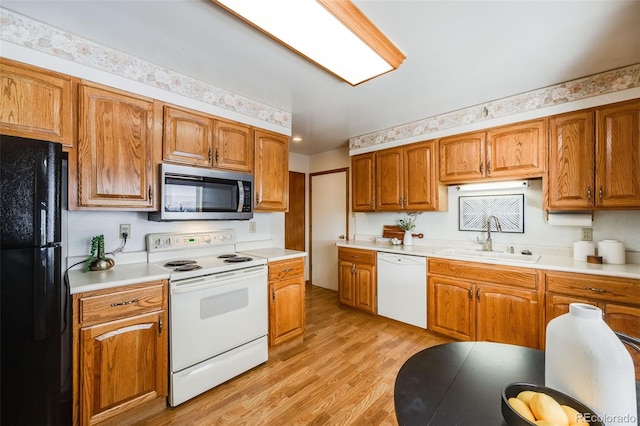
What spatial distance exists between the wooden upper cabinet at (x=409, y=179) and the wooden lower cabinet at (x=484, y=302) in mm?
762

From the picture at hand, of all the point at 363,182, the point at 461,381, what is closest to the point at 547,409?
the point at 461,381

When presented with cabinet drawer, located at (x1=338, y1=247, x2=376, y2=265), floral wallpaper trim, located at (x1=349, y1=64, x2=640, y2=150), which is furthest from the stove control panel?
floral wallpaper trim, located at (x1=349, y1=64, x2=640, y2=150)

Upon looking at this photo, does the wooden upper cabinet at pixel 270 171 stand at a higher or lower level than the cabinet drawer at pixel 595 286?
higher

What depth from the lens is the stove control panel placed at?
2.18 meters

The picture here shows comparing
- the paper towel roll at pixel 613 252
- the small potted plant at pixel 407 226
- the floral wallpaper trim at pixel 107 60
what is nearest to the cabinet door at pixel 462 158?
the small potted plant at pixel 407 226

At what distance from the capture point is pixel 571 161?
2.27 meters

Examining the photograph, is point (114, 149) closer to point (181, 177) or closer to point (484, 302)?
point (181, 177)

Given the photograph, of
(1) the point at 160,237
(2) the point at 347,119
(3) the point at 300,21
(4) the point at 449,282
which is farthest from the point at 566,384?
(2) the point at 347,119

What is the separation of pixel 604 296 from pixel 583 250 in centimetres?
51

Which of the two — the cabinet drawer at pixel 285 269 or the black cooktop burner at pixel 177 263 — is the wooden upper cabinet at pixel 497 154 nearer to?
the cabinet drawer at pixel 285 269

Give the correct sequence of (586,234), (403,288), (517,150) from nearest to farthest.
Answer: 1. (586,234)
2. (517,150)
3. (403,288)

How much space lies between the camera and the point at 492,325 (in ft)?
7.93

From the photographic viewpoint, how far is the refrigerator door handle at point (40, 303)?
3.83ft

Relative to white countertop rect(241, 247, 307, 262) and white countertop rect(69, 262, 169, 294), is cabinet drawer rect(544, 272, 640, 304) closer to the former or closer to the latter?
white countertop rect(241, 247, 307, 262)
